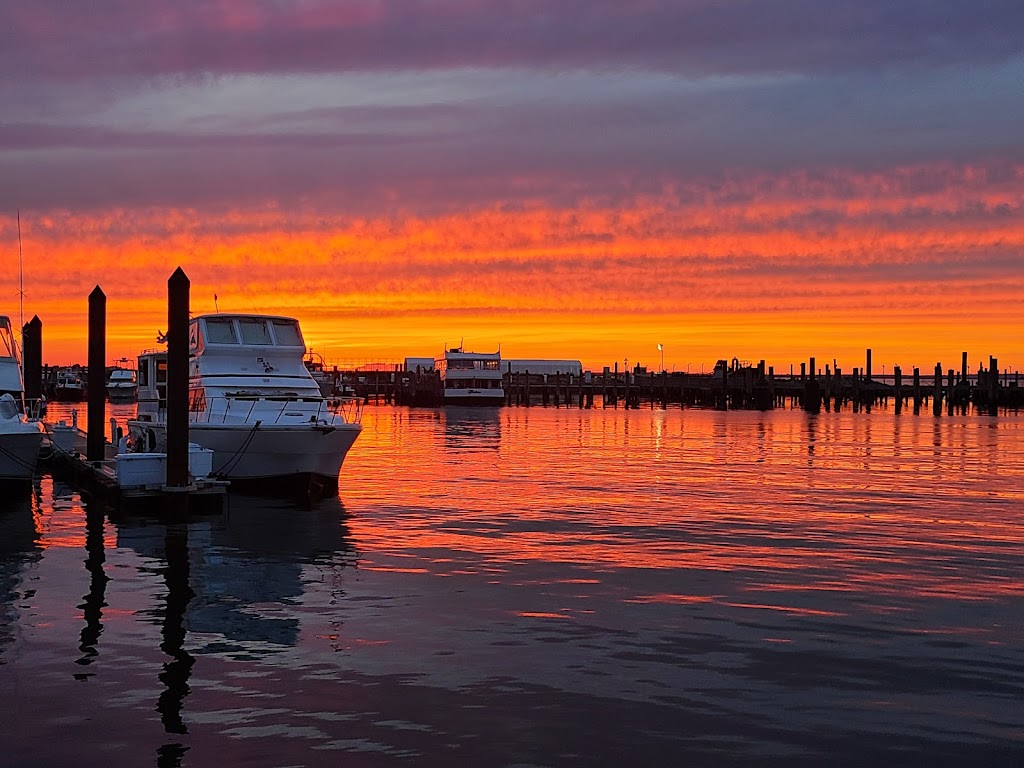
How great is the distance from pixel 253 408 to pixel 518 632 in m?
17.3

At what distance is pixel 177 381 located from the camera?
80.1 feet

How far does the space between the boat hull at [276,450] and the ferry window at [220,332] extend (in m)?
3.96

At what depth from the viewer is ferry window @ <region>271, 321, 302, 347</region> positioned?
32.8 metres

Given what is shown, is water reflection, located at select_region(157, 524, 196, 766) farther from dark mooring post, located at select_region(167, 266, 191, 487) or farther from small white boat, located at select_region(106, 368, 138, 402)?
small white boat, located at select_region(106, 368, 138, 402)

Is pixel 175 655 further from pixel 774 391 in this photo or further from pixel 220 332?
pixel 774 391

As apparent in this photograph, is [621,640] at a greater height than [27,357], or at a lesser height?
lesser

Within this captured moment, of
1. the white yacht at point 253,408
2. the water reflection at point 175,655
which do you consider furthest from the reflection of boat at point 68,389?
the water reflection at point 175,655

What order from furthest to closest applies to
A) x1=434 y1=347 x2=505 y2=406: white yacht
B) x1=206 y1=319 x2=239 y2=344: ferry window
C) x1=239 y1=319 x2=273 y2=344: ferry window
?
x1=434 y1=347 x2=505 y2=406: white yacht, x1=239 y1=319 x2=273 y2=344: ferry window, x1=206 y1=319 x2=239 y2=344: ferry window

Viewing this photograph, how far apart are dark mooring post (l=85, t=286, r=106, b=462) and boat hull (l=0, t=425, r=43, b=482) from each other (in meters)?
4.59

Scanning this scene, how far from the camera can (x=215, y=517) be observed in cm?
2497

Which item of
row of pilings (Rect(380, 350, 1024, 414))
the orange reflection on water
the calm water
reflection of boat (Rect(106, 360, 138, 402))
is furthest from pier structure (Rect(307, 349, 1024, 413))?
the calm water

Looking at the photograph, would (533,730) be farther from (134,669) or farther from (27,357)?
(27,357)

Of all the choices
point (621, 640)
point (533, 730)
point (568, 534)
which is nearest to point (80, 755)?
point (533, 730)

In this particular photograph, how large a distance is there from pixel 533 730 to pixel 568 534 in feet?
41.3
